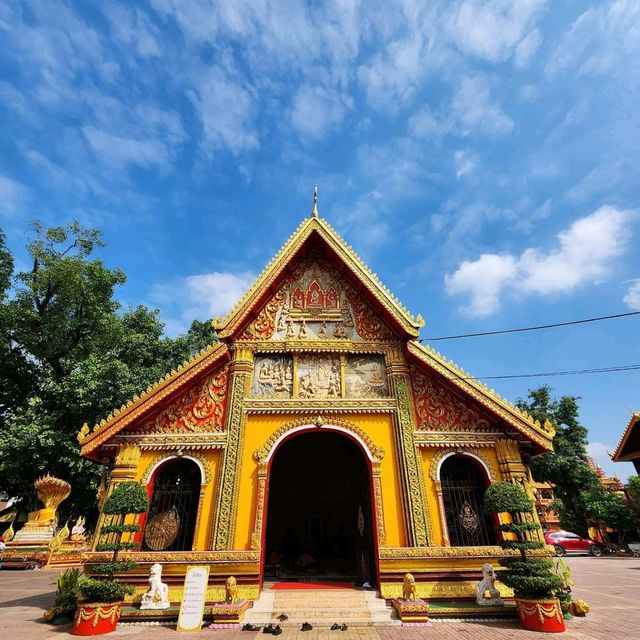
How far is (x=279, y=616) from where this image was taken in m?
7.42

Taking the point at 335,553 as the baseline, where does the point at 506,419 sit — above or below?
above

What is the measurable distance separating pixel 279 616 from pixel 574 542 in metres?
26.3

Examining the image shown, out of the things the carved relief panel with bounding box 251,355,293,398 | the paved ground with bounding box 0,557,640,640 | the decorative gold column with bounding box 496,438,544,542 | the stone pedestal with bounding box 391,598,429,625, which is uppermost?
the carved relief panel with bounding box 251,355,293,398

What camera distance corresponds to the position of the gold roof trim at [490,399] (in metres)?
9.23

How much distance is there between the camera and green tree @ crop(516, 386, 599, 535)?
1107 inches

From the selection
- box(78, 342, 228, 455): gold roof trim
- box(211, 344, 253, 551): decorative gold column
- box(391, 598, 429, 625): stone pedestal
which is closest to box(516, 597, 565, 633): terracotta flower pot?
box(391, 598, 429, 625): stone pedestal

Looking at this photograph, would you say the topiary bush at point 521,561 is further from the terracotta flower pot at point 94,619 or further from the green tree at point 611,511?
the green tree at point 611,511

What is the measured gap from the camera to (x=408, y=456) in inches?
361

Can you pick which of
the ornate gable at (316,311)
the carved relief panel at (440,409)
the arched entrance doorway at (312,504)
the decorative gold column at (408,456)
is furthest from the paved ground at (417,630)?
the arched entrance doorway at (312,504)

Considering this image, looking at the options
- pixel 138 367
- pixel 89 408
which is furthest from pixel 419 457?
pixel 138 367

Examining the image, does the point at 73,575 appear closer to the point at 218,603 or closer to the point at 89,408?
the point at 218,603

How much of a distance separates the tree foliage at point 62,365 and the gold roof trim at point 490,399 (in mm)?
16041

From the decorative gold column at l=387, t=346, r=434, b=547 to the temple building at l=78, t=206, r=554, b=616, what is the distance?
29 mm

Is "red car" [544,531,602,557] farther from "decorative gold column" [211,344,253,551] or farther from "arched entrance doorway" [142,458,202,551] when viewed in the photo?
"arched entrance doorway" [142,458,202,551]
